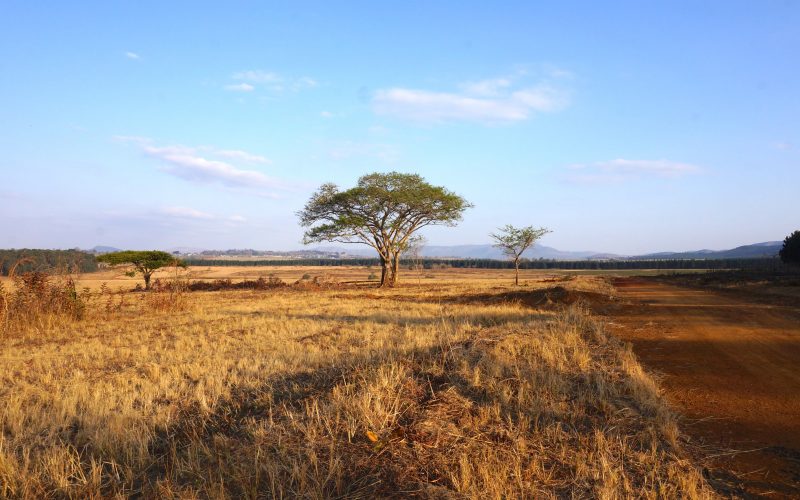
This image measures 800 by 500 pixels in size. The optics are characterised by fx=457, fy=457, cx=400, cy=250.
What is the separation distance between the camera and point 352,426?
15.4 feet

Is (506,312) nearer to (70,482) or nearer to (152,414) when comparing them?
(152,414)

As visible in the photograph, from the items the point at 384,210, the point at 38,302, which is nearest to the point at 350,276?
the point at 384,210

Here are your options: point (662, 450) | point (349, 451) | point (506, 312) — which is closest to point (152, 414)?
point (349, 451)

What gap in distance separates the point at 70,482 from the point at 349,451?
8.18 feet

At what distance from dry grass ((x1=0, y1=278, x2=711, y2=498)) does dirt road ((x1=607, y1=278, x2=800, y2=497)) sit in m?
0.50

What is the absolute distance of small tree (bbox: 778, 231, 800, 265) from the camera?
58.3 metres

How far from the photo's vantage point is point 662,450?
466 cm

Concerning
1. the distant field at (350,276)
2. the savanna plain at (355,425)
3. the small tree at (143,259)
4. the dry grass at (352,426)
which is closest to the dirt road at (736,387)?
the savanna plain at (355,425)

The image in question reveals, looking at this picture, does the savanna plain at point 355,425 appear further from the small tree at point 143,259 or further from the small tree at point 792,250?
the small tree at point 792,250

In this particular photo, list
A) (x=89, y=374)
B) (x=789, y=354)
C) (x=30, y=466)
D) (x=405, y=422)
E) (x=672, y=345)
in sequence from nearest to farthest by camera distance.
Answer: (x=30, y=466), (x=405, y=422), (x=89, y=374), (x=789, y=354), (x=672, y=345)

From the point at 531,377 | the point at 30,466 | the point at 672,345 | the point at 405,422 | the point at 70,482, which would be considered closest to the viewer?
the point at 70,482

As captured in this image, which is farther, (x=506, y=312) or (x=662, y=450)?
(x=506, y=312)

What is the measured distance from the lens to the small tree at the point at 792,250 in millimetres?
58312

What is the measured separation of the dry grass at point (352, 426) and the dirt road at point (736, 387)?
50cm
